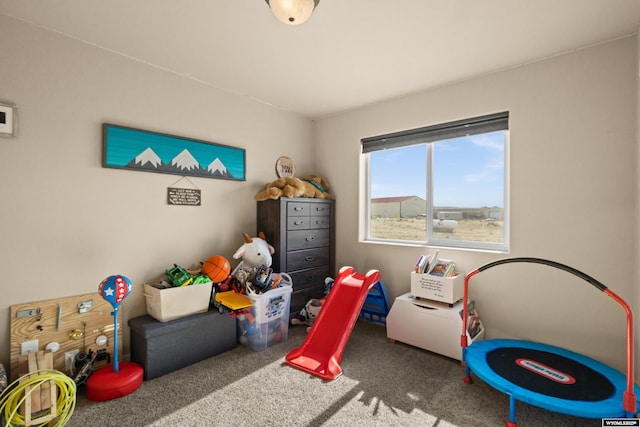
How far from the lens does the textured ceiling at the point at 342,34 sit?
1.91m

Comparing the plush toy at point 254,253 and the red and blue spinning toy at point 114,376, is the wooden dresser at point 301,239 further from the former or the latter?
the red and blue spinning toy at point 114,376

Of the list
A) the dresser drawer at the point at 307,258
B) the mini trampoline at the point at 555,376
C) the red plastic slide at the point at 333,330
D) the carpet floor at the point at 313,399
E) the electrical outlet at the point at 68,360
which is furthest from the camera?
the dresser drawer at the point at 307,258

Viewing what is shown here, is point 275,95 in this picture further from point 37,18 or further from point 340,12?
point 37,18

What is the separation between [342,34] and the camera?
2.19 meters

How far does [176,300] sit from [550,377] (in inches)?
105

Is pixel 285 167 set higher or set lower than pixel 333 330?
higher

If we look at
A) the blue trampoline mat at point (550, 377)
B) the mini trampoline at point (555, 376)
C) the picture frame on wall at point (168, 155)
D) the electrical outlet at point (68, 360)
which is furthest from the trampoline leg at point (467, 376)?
the electrical outlet at point (68, 360)

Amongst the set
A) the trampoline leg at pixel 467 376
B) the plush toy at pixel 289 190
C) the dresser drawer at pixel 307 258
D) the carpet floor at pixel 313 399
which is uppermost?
the plush toy at pixel 289 190

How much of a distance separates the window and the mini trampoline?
3.08 feet

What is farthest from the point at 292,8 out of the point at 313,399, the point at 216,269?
the point at 313,399

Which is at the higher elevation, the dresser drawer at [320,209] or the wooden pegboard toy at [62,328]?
the dresser drawer at [320,209]

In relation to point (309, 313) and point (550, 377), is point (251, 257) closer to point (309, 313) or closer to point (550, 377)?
point (309, 313)

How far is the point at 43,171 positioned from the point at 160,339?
1.45 meters

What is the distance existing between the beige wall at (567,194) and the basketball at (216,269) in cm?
217
